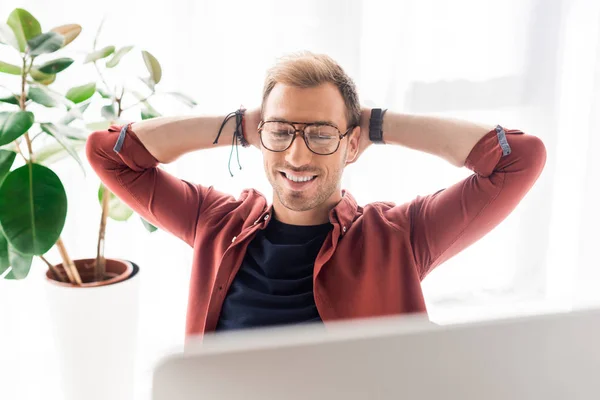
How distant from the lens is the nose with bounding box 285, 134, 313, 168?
1248mm

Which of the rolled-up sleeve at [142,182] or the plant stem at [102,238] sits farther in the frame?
the plant stem at [102,238]

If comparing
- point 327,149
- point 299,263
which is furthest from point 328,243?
point 327,149

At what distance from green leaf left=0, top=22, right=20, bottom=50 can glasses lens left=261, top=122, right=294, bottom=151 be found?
62 cm

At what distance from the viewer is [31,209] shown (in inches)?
50.6

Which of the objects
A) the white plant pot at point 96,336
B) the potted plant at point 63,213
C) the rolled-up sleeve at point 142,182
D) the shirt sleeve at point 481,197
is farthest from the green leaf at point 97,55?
the shirt sleeve at point 481,197

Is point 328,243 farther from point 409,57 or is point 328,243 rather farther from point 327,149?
point 409,57

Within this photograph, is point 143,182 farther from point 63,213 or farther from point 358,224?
point 358,224

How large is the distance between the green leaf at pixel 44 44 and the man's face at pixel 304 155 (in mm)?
502

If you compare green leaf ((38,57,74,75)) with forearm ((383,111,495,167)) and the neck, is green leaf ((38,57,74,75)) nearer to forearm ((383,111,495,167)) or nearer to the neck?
the neck

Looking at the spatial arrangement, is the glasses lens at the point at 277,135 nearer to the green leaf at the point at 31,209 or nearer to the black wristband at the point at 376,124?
the black wristband at the point at 376,124

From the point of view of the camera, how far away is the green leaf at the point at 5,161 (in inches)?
52.1

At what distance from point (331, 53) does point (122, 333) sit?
113cm

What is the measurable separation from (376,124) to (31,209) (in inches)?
31.1

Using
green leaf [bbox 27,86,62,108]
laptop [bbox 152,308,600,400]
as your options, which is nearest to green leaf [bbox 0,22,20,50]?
green leaf [bbox 27,86,62,108]
